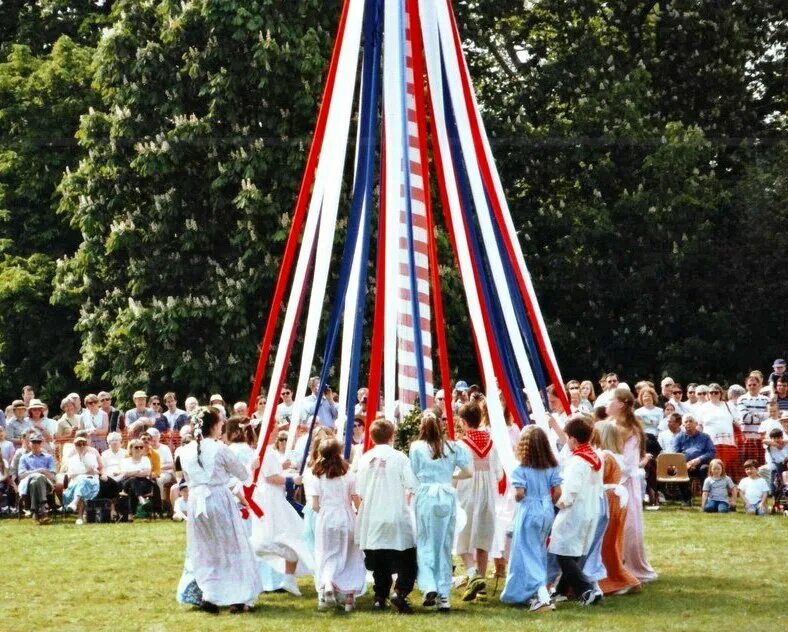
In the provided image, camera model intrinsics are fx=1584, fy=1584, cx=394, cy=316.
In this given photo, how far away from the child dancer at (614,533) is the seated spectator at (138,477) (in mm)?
7083

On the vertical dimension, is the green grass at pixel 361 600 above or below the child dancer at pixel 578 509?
below

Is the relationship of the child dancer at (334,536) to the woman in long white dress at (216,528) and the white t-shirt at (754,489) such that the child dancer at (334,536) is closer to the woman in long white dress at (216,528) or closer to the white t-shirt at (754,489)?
the woman in long white dress at (216,528)

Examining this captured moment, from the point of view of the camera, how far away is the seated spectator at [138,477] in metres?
16.8

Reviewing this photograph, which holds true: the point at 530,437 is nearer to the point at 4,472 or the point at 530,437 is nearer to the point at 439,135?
the point at 439,135

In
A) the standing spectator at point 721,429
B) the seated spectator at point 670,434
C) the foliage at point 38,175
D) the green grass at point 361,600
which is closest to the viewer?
the green grass at point 361,600

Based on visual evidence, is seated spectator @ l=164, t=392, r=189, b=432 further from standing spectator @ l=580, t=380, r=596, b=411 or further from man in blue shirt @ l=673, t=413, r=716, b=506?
man in blue shirt @ l=673, t=413, r=716, b=506

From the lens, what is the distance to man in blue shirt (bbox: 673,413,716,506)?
17000 mm

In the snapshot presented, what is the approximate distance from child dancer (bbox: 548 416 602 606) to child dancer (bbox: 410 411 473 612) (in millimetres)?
699

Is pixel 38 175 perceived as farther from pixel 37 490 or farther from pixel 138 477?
pixel 37 490

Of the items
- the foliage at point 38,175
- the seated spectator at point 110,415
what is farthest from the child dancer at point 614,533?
the foliage at point 38,175

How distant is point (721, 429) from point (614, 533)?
22.5ft

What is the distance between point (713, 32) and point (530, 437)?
61.2 ft

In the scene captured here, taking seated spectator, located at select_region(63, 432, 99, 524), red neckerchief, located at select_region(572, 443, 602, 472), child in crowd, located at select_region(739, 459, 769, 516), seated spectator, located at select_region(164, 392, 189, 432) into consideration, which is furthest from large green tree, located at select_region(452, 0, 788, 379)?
red neckerchief, located at select_region(572, 443, 602, 472)

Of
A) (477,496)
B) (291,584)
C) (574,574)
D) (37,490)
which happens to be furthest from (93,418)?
(574,574)
